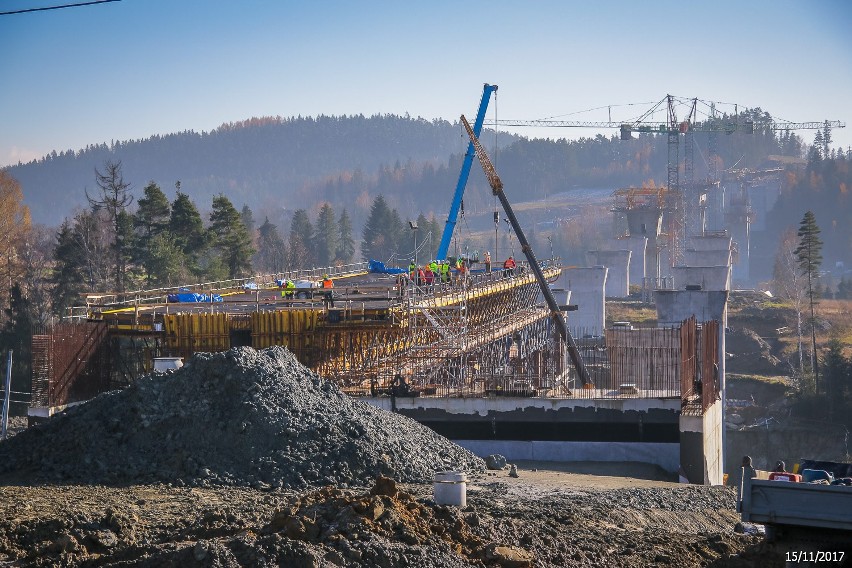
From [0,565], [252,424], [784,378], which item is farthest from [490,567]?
[784,378]

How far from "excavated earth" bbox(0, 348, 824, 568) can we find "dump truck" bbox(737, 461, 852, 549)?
74cm

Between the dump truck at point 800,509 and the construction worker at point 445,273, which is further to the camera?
the construction worker at point 445,273

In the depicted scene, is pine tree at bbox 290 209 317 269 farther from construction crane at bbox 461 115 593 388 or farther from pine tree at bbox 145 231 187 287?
construction crane at bbox 461 115 593 388

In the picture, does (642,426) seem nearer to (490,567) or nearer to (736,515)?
(736,515)

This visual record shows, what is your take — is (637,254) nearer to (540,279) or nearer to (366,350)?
(540,279)

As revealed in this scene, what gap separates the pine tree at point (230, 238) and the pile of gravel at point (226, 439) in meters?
42.6

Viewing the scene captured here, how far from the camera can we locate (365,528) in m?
14.7

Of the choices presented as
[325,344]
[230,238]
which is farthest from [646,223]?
[325,344]

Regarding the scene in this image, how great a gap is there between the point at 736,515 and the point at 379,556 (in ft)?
35.4

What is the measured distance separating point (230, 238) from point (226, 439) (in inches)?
1807

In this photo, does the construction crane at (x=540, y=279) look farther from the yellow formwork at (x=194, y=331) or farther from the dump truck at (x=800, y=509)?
the dump truck at (x=800, y=509)

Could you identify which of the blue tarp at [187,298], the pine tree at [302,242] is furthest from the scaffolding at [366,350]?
the pine tree at [302,242]

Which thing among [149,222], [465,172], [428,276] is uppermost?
[465,172]
